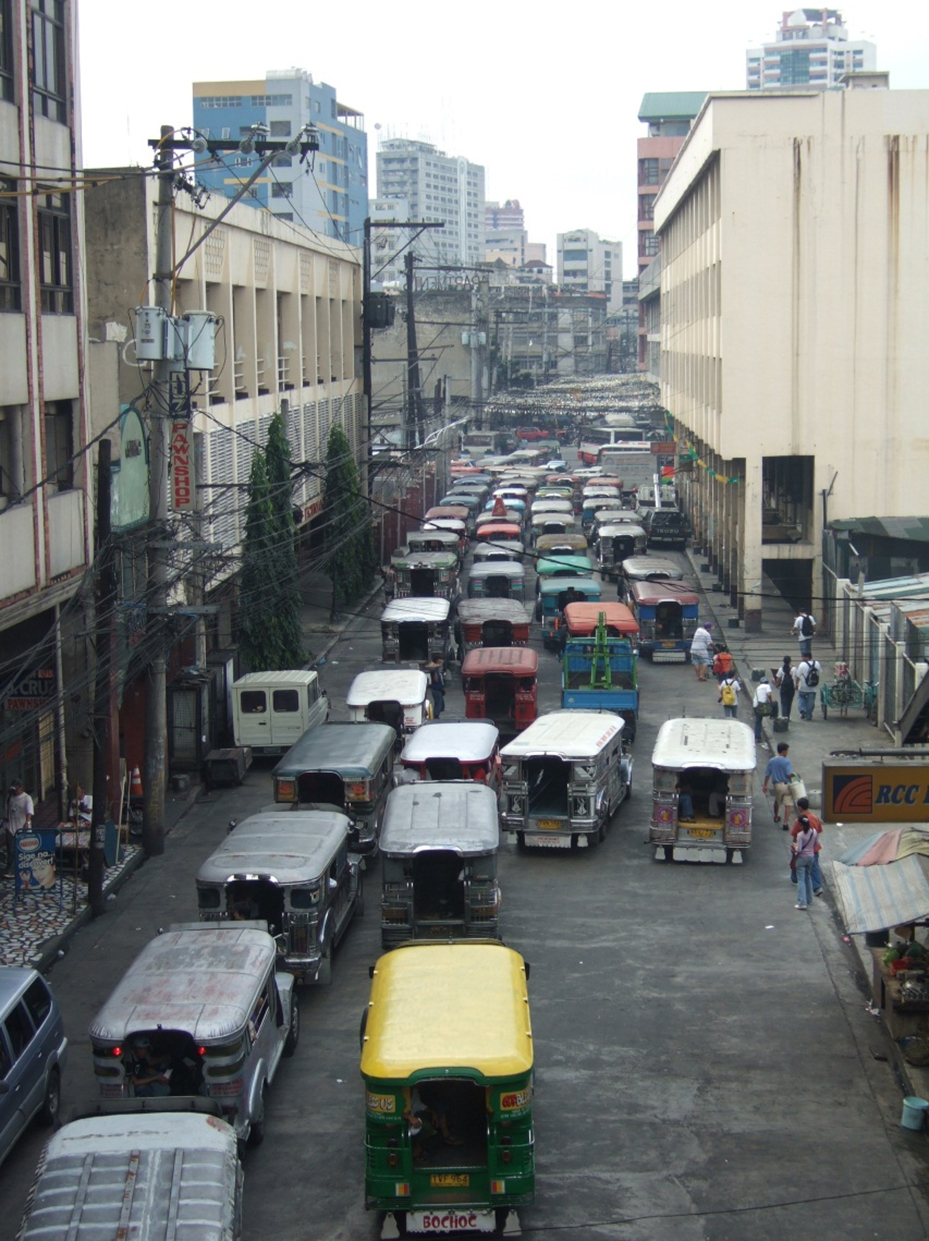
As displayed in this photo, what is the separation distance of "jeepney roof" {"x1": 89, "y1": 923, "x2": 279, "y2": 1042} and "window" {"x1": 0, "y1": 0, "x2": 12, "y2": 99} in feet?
44.3

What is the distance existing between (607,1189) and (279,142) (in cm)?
1642

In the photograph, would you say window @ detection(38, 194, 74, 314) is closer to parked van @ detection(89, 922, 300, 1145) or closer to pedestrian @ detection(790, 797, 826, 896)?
parked van @ detection(89, 922, 300, 1145)

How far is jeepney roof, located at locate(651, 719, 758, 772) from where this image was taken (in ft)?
75.9

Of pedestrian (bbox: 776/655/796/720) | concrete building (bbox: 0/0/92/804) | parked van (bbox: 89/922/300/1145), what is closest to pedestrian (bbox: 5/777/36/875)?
concrete building (bbox: 0/0/92/804)

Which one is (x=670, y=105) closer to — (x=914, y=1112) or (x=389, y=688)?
(x=389, y=688)

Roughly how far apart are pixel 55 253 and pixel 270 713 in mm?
9964

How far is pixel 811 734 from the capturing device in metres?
31.8

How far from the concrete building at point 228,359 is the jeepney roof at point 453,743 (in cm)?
407

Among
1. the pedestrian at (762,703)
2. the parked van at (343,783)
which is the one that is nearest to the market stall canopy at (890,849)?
the parked van at (343,783)

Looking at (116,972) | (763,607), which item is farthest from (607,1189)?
(763,607)

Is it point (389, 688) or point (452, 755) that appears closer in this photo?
point (452, 755)

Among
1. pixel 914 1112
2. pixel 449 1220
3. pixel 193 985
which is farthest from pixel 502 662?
pixel 449 1220

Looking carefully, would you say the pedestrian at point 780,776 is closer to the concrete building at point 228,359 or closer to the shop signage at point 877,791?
the concrete building at point 228,359

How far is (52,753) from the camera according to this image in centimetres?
2655
